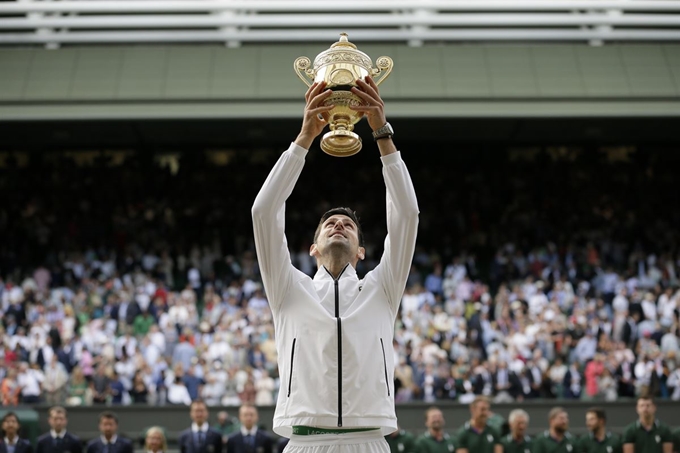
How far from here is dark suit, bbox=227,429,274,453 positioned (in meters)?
12.7

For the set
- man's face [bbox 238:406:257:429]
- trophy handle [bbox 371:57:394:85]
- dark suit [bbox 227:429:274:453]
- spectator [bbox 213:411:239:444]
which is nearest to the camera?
trophy handle [bbox 371:57:394:85]

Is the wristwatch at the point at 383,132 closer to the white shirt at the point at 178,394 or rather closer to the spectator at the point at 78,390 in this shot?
the white shirt at the point at 178,394

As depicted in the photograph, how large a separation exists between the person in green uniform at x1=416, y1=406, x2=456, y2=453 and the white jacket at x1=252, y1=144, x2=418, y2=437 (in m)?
7.79

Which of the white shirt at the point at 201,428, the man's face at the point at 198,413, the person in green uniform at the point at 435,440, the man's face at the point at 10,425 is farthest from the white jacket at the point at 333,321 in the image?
the man's face at the point at 10,425

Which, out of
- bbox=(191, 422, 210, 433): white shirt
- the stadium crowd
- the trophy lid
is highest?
the stadium crowd

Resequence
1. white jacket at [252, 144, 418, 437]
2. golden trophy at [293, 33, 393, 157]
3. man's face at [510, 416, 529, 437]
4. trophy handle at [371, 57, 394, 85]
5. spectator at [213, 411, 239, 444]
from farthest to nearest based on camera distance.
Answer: spectator at [213, 411, 239, 444], man's face at [510, 416, 529, 437], trophy handle at [371, 57, 394, 85], golden trophy at [293, 33, 393, 157], white jacket at [252, 144, 418, 437]

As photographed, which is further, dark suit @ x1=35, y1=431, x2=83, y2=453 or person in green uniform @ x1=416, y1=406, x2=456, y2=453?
dark suit @ x1=35, y1=431, x2=83, y2=453

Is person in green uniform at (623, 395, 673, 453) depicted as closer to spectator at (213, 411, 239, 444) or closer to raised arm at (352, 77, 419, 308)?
spectator at (213, 411, 239, 444)

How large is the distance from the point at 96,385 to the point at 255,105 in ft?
25.0

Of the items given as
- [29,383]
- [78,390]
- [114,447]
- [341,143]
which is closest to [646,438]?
[114,447]

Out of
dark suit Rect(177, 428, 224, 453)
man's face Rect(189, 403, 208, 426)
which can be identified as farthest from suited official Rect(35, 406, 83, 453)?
man's face Rect(189, 403, 208, 426)

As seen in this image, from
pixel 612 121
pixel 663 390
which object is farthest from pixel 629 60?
pixel 663 390

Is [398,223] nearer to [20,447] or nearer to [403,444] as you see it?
[403,444]

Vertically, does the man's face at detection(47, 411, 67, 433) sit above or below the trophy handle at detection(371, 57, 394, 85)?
below
